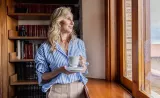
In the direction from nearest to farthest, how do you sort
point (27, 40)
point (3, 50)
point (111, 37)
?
point (111, 37), point (3, 50), point (27, 40)

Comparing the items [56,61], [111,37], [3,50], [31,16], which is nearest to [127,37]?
[111,37]

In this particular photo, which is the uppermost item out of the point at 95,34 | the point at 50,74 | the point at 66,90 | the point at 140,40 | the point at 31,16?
the point at 31,16

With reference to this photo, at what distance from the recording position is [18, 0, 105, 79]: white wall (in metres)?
2.33

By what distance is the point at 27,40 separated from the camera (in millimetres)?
3289

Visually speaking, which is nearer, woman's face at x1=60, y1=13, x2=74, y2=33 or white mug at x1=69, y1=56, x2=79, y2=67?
white mug at x1=69, y1=56, x2=79, y2=67

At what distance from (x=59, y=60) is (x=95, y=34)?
740 mm

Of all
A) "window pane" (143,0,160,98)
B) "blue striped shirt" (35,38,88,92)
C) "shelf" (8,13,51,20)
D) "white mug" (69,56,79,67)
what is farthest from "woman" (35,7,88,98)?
"shelf" (8,13,51,20)

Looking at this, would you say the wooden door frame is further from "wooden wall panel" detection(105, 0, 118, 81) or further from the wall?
"wooden wall panel" detection(105, 0, 118, 81)

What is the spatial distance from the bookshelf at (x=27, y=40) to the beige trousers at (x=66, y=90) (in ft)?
4.57

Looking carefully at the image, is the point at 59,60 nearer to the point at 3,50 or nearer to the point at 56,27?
the point at 56,27

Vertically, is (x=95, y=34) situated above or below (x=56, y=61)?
above

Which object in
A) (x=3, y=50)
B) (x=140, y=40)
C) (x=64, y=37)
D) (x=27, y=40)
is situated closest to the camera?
(x=140, y=40)

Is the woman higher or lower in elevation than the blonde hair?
lower

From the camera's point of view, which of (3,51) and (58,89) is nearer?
(58,89)
